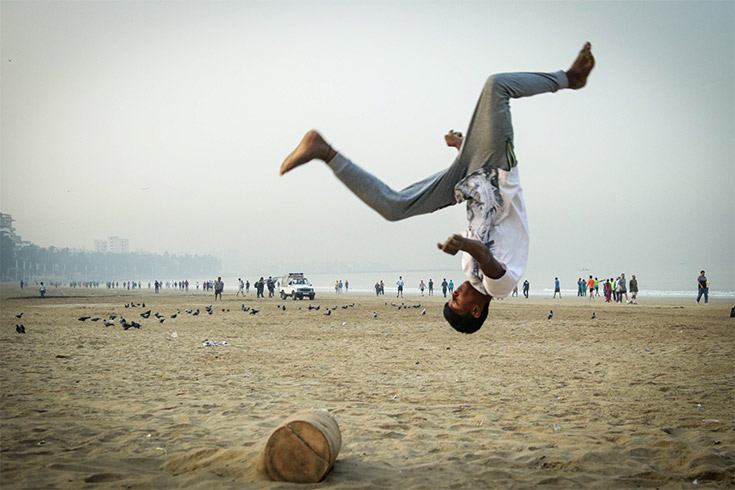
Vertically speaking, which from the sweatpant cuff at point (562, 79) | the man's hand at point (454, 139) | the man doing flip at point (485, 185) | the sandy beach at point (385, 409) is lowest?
the sandy beach at point (385, 409)

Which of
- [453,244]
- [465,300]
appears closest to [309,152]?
[453,244]

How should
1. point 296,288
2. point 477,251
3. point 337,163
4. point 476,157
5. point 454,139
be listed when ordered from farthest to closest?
1. point 296,288
2. point 454,139
3. point 476,157
4. point 337,163
5. point 477,251

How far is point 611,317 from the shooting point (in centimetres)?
2509

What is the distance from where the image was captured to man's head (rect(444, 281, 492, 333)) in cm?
449

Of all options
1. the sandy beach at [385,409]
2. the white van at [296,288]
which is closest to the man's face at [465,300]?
the sandy beach at [385,409]

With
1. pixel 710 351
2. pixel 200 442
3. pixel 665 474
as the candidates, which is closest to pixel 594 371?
pixel 710 351

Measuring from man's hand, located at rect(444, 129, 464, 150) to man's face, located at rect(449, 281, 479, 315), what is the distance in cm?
118

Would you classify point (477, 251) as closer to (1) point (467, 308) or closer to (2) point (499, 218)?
(2) point (499, 218)

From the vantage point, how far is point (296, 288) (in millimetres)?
44656

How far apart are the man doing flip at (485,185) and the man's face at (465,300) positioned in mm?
201

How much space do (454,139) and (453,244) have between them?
4.90 ft

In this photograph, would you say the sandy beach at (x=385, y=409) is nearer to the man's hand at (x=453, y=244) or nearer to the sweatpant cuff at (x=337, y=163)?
the man's hand at (x=453, y=244)

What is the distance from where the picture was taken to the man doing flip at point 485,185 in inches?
159

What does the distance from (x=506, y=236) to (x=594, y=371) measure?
8959 mm
